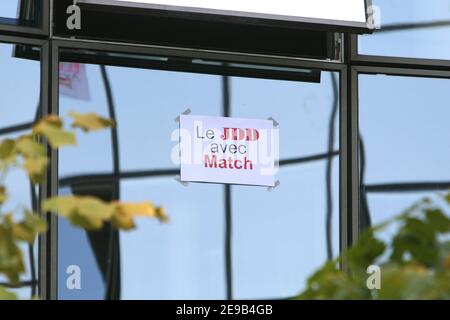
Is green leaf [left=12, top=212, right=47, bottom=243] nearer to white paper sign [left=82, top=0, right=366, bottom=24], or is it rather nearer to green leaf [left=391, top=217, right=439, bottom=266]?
green leaf [left=391, top=217, right=439, bottom=266]

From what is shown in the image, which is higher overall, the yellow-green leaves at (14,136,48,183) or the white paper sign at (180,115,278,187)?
the white paper sign at (180,115,278,187)

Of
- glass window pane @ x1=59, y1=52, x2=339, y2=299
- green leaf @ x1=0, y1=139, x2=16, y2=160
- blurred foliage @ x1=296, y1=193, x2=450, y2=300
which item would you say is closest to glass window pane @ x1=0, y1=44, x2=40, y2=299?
glass window pane @ x1=59, y1=52, x2=339, y2=299

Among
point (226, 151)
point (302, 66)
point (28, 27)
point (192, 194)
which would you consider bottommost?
point (192, 194)

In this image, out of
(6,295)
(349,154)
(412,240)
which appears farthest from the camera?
(349,154)

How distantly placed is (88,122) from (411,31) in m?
4.86

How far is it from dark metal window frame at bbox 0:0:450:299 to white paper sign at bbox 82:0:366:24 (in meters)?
0.27

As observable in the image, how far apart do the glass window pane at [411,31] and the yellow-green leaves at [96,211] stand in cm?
478

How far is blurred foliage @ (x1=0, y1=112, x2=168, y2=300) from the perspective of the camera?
2.47 meters

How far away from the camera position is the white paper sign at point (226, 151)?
680 centimetres

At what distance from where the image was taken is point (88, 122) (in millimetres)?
2605

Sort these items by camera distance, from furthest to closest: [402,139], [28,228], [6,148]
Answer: [402,139]
[6,148]
[28,228]

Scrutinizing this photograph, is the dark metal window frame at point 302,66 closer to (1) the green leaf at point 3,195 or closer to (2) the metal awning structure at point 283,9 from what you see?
(2) the metal awning structure at point 283,9

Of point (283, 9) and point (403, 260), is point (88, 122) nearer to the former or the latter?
point (403, 260)

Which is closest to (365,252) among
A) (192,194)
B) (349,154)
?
(192,194)
